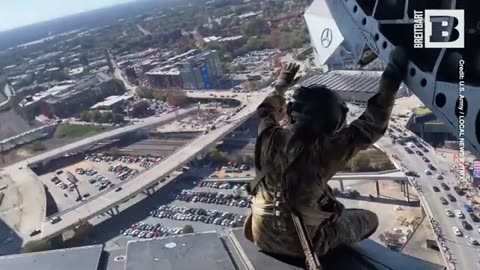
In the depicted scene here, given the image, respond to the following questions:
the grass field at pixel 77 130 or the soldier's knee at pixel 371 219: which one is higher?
the soldier's knee at pixel 371 219

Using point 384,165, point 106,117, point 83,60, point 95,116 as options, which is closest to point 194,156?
point 384,165

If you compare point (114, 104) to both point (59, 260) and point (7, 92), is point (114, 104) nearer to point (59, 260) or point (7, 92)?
point (7, 92)

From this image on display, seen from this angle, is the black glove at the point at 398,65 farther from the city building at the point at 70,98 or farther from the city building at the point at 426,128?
the city building at the point at 70,98

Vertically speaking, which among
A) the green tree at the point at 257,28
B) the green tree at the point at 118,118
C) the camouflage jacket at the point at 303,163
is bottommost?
the green tree at the point at 118,118

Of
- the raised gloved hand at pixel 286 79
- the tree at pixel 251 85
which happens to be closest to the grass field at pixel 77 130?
the tree at pixel 251 85

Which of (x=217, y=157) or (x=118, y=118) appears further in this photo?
(x=118, y=118)

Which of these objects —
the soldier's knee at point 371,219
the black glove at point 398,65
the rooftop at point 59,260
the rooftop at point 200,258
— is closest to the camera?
the black glove at point 398,65

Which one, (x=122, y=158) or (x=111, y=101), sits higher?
(x=111, y=101)
